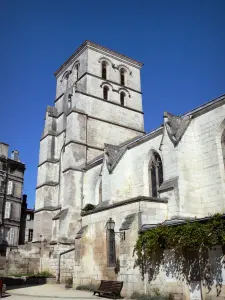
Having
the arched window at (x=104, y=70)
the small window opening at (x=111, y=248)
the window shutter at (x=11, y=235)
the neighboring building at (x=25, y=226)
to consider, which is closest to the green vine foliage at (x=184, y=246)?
the small window opening at (x=111, y=248)

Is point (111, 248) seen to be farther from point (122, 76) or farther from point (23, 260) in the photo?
point (122, 76)

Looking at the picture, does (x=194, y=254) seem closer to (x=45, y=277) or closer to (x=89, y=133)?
(x=45, y=277)

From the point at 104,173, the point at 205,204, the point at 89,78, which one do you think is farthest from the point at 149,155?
the point at 89,78

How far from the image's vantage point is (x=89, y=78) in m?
28.2

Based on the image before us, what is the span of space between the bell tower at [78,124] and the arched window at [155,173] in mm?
6272

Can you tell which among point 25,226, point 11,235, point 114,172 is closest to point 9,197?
point 11,235

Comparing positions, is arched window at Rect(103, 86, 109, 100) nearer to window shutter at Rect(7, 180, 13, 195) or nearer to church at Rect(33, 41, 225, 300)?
church at Rect(33, 41, 225, 300)

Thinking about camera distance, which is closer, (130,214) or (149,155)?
(130,214)

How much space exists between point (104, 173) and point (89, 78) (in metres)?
11.8

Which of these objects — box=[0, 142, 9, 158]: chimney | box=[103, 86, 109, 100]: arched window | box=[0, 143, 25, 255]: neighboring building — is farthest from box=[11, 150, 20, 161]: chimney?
box=[103, 86, 109, 100]: arched window

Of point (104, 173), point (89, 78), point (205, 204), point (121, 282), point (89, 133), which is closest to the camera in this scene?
point (121, 282)

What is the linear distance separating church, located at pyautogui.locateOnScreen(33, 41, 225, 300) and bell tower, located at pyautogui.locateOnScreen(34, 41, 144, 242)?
8 centimetres

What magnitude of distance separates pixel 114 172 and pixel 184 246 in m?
9.21

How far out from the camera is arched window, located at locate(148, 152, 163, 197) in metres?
17.7
